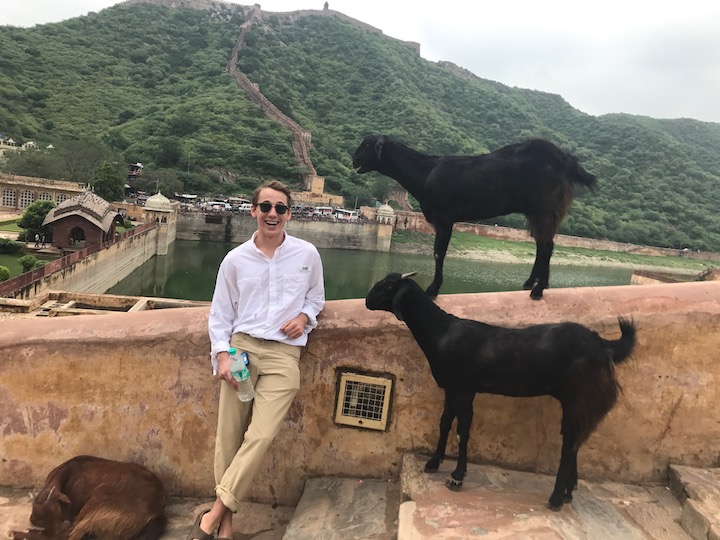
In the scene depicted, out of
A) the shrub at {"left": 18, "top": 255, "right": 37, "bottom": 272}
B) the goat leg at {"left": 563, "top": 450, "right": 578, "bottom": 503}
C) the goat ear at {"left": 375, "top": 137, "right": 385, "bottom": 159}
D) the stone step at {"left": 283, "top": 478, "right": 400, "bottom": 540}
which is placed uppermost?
the goat ear at {"left": 375, "top": 137, "right": 385, "bottom": 159}

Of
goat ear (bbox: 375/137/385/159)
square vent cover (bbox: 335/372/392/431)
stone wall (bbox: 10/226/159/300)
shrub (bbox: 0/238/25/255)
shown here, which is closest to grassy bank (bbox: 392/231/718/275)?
stone wall (bbox: 10/226/159/300)

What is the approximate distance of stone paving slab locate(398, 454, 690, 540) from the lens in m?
2.25

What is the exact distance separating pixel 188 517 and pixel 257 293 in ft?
5.29

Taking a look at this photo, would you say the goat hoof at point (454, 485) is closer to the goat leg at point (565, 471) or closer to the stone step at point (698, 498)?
→ the goat leg at point (565, 471)

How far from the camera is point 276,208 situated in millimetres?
2697

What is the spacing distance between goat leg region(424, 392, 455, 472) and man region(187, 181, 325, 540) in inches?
35.8

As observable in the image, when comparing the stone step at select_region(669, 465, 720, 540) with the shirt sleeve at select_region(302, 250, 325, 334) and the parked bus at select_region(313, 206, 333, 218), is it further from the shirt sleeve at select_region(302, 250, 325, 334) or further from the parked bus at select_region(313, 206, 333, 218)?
the parked bus at select_region(313, 206, 333, 218)

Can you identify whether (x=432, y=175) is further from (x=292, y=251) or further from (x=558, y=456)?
(x=558, y=456)

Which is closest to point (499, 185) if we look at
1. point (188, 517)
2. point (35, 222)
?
point (188, 517)

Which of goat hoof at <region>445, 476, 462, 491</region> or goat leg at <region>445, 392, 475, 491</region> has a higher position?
goat leg at <region>445, 392, 475, 491</region>

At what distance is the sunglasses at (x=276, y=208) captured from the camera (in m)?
2.67

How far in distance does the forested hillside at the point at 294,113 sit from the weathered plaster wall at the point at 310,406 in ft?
139

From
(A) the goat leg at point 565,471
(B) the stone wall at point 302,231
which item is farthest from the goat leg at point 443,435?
(B) the stone wall at point 302,231

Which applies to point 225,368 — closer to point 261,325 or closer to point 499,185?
point 261,325
